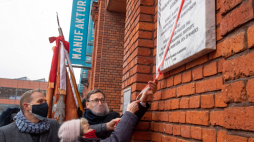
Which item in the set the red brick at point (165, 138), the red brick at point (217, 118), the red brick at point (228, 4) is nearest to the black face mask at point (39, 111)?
the red brick at point (165, 138)

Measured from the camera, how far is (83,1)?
335 inches

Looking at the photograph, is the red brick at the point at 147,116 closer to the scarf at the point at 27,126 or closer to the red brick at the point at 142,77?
the red brick at the point at 142,77

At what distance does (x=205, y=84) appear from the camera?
127cm

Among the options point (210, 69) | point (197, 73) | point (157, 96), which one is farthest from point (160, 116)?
point (210, 69)

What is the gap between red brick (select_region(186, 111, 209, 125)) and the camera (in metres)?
1.22

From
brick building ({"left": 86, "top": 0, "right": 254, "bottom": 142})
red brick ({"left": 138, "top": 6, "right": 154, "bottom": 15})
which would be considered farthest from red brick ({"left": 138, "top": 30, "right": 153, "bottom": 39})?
red brick ({"left": 138, "top": 6, "right": 154, "bottom": 15})

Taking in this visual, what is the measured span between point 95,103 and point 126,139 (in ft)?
2.58

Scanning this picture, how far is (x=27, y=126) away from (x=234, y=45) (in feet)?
6.60

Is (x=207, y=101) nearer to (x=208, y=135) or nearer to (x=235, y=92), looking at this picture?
(x=208, y=135)

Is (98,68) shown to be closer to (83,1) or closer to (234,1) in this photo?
(83,1)

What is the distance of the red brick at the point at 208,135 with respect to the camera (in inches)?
44.4

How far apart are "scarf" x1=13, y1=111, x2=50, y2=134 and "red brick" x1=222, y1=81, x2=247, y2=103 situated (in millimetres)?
1892

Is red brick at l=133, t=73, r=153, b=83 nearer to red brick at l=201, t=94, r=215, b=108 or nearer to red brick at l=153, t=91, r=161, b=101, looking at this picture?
red brick at l=153, t=91, r=161, b=101

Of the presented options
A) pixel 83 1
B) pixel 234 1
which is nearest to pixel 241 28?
pixel 234 1
